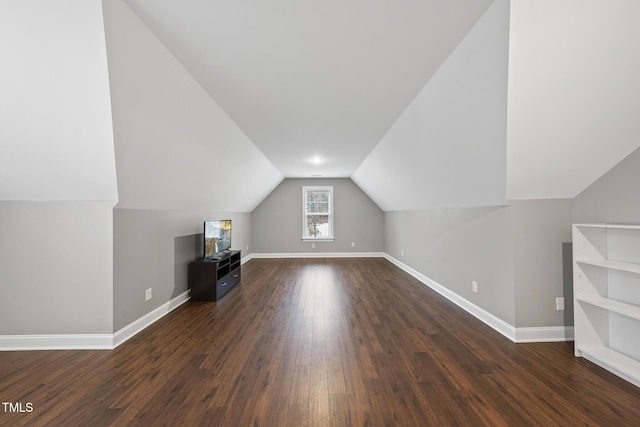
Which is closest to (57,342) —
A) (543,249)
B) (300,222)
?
(543,249)

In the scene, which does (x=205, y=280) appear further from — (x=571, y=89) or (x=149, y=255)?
(x=571, y=89)

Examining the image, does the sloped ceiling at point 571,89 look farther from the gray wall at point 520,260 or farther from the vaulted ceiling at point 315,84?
the gray wall at point 520,260

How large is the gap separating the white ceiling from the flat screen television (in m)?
1.89

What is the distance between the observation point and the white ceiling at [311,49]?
1590 mm

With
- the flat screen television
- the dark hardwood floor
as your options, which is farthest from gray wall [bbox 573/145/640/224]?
the flat screen television

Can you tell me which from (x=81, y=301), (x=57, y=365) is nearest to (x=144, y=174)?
(x=81, y=301)

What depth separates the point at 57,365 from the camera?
2248 mm

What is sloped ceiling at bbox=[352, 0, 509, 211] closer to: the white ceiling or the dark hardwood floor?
the white ceiling

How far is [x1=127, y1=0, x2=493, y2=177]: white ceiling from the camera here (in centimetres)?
159

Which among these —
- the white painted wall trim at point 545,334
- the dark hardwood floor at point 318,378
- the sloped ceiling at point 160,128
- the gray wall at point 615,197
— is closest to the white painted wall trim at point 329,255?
the sloped ceiling at point 160,128

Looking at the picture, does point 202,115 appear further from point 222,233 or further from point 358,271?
point 358,271

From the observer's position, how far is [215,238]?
4.49 metres

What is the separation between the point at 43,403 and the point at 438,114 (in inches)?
150

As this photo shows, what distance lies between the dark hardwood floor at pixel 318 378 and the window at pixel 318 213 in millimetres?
4731
